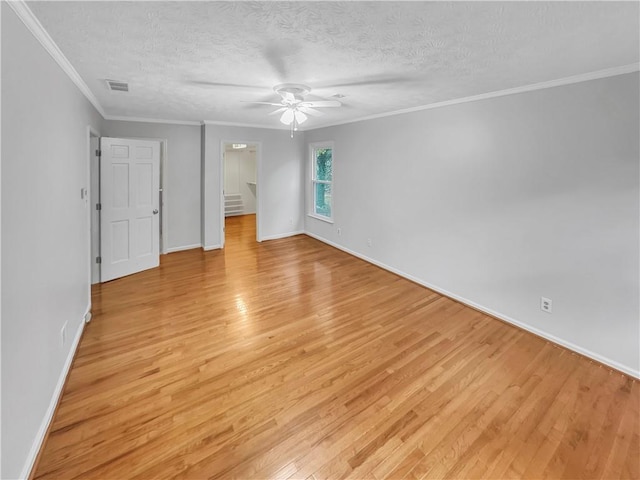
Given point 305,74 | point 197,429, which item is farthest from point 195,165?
point 197,429

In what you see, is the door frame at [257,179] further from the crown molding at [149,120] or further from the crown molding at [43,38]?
the crown molding at [43,38]

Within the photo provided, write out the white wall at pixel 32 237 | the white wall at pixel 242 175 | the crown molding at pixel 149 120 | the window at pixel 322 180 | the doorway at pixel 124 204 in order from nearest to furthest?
the white wall at pixel 32 237 → the doorway at pixel 124 204 → the crown molding at pixel 149 120 → the window at pixel 322 180 → the white wall at pixel 242 175

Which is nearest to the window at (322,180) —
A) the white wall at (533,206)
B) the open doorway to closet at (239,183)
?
the white wall at (533,206)

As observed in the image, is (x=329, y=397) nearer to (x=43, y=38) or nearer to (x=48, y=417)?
(x=48, y=417)

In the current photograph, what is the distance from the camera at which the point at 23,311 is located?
1.57 metres

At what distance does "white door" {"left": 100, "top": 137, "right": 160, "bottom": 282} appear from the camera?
4168mm

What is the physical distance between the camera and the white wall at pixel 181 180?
535cm

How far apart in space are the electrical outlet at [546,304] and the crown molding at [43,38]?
170 inches


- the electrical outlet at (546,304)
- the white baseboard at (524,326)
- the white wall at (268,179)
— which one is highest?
the white wall at (268,179)

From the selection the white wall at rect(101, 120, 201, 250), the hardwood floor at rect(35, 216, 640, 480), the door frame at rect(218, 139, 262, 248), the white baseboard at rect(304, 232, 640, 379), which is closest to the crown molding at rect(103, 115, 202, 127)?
the white wall at rect(101, 120, 201, 250)

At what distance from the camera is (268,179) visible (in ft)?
21.0

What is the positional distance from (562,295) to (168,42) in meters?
3.82

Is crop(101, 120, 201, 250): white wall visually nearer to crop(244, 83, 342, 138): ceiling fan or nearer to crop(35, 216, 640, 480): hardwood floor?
crop(35, 216, 640, 480): hardwood floor

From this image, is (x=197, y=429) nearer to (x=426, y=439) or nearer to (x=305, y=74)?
(x=426, y=439)
